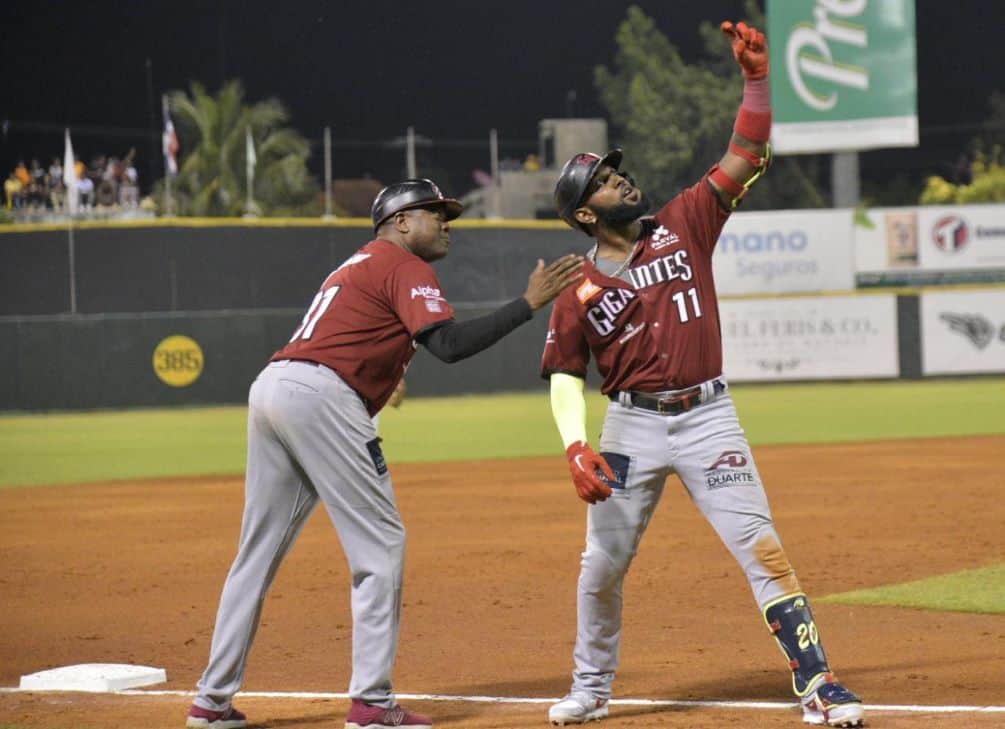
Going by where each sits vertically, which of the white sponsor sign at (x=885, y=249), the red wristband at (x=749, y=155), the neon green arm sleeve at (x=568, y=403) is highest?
the white sponsor sign at (x=885, y=249)

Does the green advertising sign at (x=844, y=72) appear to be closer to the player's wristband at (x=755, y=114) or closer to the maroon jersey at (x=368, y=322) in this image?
the player's wristband at (x=755, y=114)

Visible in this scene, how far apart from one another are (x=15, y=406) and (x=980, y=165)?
4829 centimetres

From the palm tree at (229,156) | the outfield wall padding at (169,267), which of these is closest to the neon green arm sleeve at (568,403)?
the outfield wall padding at (169,267)

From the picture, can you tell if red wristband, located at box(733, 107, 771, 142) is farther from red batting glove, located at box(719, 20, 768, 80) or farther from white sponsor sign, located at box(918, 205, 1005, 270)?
white sponsor sign, located at box(918, 205, 1005, 270)

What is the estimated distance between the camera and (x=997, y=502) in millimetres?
12531

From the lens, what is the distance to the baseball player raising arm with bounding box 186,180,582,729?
5434mm

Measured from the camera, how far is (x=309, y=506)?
573cm

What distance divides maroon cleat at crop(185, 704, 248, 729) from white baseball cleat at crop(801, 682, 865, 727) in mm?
1992

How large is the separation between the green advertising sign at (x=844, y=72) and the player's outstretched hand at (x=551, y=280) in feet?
82.5

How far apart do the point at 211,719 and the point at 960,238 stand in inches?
1112

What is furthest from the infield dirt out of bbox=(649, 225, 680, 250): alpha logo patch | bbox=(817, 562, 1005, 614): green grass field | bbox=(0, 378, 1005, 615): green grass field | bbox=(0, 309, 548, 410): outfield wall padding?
bbox=(0, 309, 548, 410): outfield wall padding

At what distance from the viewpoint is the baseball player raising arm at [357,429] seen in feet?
17.8

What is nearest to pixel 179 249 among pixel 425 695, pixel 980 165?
pixel 425 695

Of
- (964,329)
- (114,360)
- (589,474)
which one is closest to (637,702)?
(589,474)
